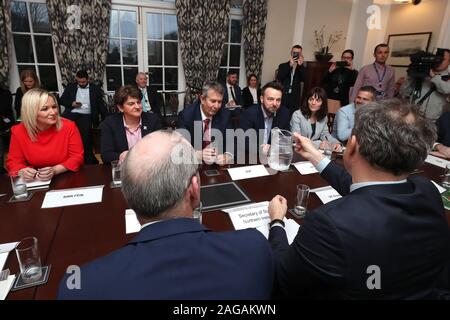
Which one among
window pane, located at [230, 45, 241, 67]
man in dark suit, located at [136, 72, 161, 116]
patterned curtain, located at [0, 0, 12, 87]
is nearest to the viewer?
patterned curtain, located at [0, 0, 12, 87]

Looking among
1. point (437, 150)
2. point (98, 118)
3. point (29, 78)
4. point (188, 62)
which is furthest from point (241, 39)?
point (437, 150)

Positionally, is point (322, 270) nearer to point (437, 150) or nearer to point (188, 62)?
point (437, 150)

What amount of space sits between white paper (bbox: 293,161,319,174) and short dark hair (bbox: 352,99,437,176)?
0.91 m

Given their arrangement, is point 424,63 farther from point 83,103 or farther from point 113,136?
point 83,103

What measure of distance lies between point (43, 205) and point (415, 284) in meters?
1.50

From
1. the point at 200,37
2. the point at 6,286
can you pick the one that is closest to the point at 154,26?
the point at 200,37

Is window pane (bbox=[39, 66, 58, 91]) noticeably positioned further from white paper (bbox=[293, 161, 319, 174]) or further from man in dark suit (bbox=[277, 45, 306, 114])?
white paper (bbox=[293, 161, 319, 174])

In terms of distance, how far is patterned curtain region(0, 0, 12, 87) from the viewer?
3941 mm

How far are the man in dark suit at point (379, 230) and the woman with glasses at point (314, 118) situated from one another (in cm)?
182

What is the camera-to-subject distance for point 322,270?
767 mm

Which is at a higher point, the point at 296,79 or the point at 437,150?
the point at 296,79

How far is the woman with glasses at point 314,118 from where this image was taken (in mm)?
2730

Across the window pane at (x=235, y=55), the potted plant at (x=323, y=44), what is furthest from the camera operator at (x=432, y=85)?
the window pane at (x=235, y=55)

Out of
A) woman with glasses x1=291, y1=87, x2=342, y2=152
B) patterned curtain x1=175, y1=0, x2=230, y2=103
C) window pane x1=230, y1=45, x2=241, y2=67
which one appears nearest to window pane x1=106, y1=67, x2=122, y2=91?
patterned curtain x1=175, y1=0, x2=230, y2=103
